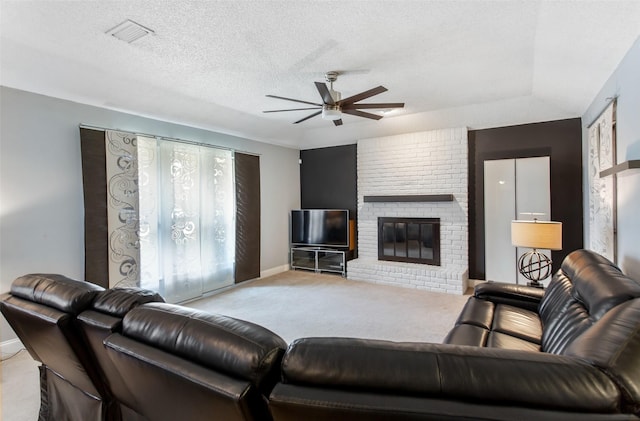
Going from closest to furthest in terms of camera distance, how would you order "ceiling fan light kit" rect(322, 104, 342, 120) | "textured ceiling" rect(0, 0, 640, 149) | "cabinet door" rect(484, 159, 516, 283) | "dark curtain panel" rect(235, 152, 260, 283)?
"textured ceiling" rect(0, 0, 640, 149) < "ceiling fan light kit" rect(322, 104, 342, 120) < "cabinet door" rect(484, 159, 516, 283) < "dark curtain panel" rect(235, 152, 260, 283)

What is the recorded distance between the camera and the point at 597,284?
181 centimetres

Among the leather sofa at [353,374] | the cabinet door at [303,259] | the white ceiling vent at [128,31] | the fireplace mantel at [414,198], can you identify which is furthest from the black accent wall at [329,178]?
the leather sofa at [353,374]

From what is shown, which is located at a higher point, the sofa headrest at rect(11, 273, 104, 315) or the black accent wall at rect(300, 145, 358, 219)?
the black accent wall at rect(300, 145, 358, 219)

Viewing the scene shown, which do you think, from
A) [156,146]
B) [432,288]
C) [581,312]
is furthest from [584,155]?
[156,146]

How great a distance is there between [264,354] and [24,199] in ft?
11.3

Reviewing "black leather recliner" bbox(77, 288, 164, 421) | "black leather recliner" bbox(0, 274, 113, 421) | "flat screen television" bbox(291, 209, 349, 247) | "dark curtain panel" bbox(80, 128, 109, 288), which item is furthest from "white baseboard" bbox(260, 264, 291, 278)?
"black leather recliner" bbox(77, 288, 164, 421)

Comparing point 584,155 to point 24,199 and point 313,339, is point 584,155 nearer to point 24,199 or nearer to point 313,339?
point 313,339

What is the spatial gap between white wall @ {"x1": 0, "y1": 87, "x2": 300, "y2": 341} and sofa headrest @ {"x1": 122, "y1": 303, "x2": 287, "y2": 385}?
2.74 metres

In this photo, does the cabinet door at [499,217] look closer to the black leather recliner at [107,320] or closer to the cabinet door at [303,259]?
the cabinet door at [303,259]

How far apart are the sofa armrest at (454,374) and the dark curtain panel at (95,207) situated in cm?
350

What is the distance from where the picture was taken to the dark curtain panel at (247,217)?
532 centimetres

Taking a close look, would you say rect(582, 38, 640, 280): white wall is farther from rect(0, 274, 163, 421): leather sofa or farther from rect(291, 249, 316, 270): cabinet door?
rect(291, 249, 316, 270): cabinet door

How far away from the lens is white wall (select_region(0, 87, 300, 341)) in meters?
2.99

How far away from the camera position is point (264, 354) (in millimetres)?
982
